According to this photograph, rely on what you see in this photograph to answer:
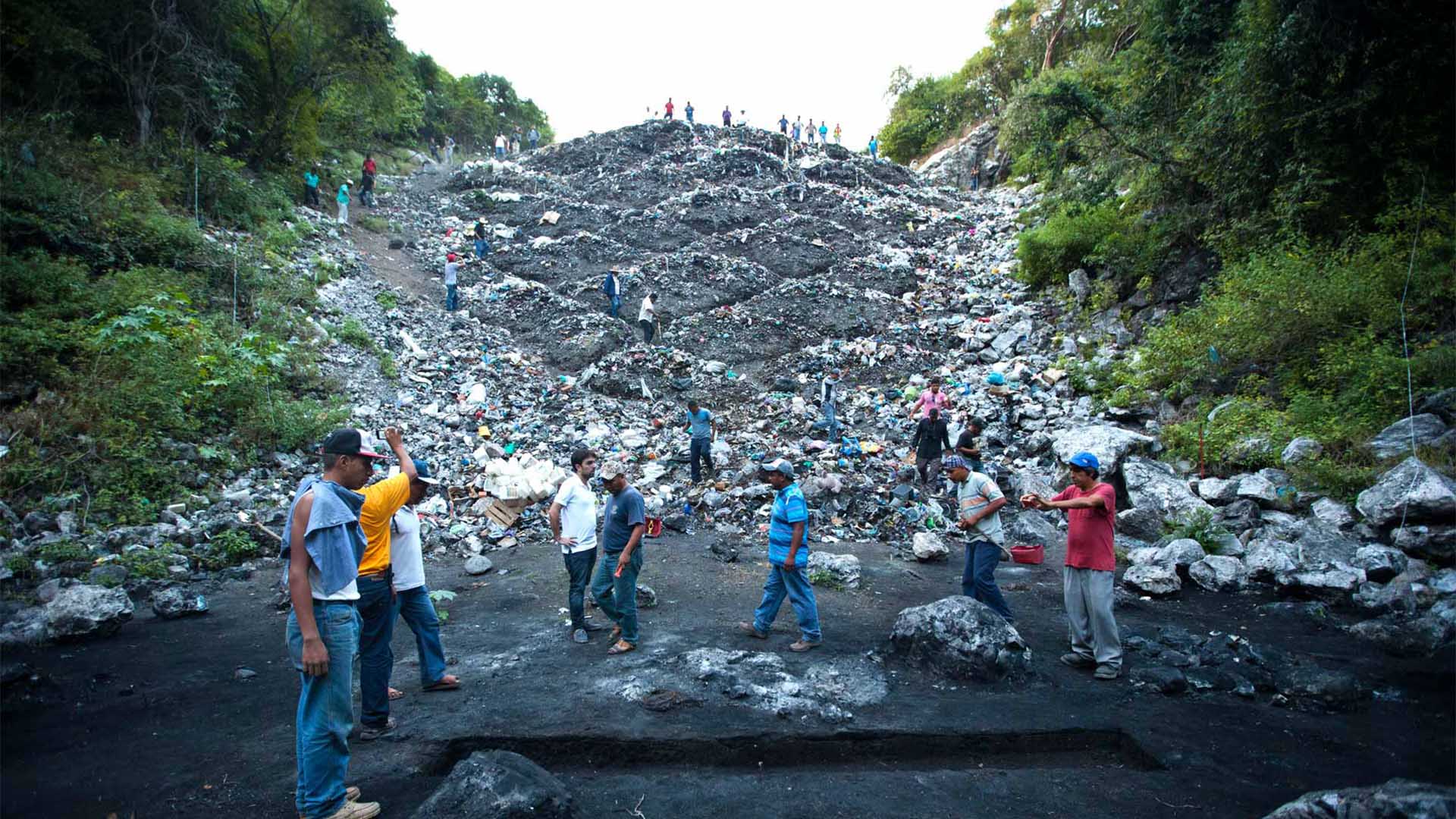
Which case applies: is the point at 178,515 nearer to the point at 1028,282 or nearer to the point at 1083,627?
the point at 1083,627

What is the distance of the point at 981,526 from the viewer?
458 centimetres

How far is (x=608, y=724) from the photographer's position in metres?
3.53

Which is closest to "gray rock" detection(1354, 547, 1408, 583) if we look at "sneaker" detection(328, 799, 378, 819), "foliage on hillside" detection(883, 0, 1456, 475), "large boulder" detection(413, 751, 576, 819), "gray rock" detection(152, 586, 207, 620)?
"foliage on hillside" detection(883, 0, 1456, 475)

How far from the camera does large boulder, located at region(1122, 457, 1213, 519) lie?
6.80m

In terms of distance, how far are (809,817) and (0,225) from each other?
1289 centimetres

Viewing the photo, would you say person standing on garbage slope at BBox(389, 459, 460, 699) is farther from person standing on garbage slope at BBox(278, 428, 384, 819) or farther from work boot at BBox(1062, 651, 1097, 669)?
work boot at BBox(1062, 651, 1097, 669)

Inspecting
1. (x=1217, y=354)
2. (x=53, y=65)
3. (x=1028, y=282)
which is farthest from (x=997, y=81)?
(x=53, y=65)

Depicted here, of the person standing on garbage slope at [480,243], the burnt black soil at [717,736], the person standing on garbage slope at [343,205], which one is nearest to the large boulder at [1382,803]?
the burnt black soil at [717,736]

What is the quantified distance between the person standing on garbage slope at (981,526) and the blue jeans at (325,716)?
3.71 m

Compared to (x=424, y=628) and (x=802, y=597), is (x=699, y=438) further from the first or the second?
(x=424, y=628)

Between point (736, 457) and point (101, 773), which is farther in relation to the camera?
point (736, 457)

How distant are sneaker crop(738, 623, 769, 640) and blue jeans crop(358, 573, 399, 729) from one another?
236cm

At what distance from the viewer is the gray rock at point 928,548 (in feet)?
22.4

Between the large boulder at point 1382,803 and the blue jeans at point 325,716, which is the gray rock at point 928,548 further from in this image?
the blue jeans at point 325,716
